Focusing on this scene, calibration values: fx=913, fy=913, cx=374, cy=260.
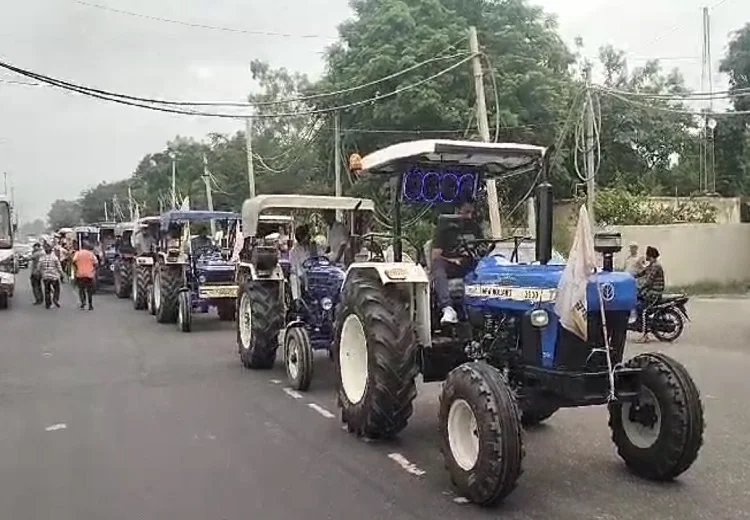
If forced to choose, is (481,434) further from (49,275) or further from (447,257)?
(49,275)

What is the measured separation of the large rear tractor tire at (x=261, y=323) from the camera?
39.2 feet

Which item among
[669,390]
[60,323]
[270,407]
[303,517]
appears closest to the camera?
[303,517]

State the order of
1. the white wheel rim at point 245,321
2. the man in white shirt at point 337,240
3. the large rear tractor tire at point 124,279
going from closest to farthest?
the man in white shirt at point 337,240, the white wheel rim at point 245,321, the large rear tractor tire at point 124,279

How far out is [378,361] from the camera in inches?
291

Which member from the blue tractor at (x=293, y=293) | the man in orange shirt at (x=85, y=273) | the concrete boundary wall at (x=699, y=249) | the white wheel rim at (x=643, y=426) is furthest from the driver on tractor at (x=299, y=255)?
the concrete boundary wall at (x=699, y=249)

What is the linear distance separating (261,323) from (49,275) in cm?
1337

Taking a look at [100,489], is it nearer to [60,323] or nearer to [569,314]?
[569,314]

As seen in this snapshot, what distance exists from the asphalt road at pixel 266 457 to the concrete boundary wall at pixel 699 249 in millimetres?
13034

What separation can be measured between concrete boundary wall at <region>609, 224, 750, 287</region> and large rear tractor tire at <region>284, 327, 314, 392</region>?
51.7 ft

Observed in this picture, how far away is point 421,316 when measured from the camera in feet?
25.3

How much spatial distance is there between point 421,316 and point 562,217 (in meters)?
20.4

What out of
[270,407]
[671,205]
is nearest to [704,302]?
[671,205]

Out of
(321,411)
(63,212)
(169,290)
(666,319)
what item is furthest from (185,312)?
(63,212)

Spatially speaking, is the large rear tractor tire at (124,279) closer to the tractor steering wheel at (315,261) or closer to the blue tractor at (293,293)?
the blue tractor at (293,293)
